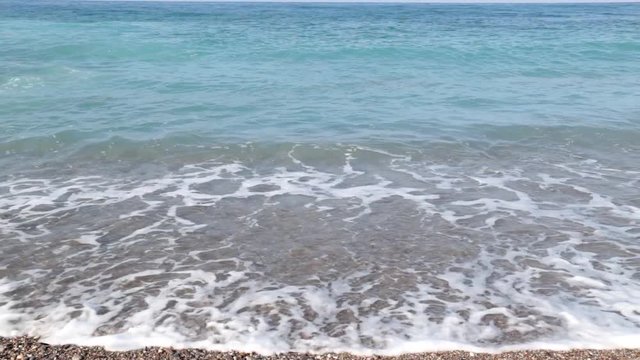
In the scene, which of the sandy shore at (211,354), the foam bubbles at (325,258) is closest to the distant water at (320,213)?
the foam bubbles at (325,258)

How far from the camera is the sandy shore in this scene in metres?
4.63

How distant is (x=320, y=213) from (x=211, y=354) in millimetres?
3516

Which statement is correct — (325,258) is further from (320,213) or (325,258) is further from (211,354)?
(211,354)

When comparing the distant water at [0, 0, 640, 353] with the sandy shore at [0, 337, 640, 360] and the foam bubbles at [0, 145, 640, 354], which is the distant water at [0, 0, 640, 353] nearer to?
the foam bubbles at [0, 145, 640, 354]

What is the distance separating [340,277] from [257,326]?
4.09 ft

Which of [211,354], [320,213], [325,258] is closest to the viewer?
[211,354]

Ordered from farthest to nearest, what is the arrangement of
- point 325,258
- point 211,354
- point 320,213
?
point 320,213
point 325,258
point 211,354

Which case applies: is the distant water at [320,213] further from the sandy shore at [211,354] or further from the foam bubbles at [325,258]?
the sandy shore at [211,354]

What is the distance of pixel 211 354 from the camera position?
4.71 m

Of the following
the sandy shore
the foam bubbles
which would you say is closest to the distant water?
the foam bubbles

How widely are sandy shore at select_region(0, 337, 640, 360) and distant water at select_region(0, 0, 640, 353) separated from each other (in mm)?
143

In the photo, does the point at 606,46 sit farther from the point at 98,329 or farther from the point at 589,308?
the point at 98,329

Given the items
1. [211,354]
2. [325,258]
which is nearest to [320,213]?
[325,258]

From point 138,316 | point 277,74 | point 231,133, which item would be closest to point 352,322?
point 138,316
